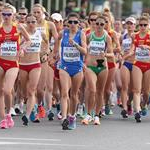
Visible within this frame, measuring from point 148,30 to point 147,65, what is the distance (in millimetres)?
675

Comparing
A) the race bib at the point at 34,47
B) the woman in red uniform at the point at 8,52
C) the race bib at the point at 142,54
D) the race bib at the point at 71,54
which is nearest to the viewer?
the woman in red uniform at the point at 8,52

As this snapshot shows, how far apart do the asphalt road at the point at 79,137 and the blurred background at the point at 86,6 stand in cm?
831

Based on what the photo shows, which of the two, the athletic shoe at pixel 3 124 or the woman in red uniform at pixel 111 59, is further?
the woman in red uniform at pixel 111 59

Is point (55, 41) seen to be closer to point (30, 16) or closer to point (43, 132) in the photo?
point (30, 16)

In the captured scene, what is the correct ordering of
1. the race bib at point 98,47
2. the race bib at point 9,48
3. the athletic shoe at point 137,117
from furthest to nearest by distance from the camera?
1. the athletic shoe at point 137,117
2. the race bib at point 98,47
3. the race bib at point 9,48

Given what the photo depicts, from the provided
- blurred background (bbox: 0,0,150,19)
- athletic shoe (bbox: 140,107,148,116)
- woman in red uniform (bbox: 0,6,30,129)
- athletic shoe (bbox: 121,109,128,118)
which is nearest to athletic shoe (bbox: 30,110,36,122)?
woman in red uniform (bbox: 0,6,30,129)

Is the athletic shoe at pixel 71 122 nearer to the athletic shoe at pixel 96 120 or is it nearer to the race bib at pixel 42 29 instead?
the athletic shoe at pixel 96 120

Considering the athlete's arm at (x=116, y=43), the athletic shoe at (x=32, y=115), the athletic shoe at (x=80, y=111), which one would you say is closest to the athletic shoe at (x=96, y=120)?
the athletic shoe at (x=32, y=115)

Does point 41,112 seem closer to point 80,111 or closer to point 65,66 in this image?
point 80,111

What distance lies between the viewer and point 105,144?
13.6m

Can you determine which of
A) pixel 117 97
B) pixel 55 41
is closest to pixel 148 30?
pixel 55 41

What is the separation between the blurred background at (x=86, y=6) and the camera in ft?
119

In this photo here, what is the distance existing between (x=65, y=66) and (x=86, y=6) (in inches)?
976

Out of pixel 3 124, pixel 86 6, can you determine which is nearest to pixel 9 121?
pixel 3 124
